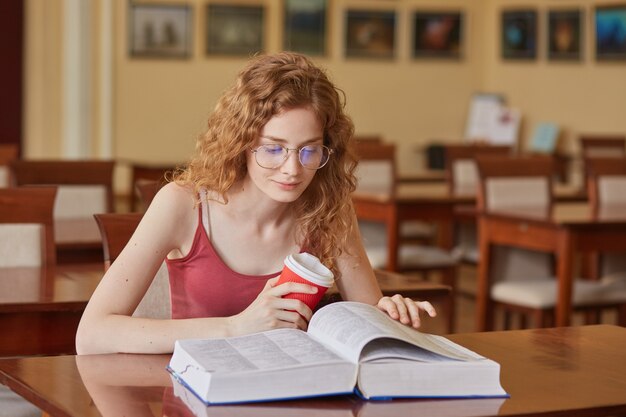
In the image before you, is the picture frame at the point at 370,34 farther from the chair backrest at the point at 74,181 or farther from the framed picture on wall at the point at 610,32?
the chair backrest at the point at 74,181

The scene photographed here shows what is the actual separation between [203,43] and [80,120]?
155cm

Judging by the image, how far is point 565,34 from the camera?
12.1 meters

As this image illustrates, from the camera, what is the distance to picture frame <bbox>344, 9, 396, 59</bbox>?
1263 centimetres

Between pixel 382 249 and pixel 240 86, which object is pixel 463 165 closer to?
pixel 382 249

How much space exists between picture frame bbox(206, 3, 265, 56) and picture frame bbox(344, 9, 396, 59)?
101 cm

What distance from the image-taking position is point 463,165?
8680mm

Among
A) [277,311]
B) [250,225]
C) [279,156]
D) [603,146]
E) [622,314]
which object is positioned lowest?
[622,314]

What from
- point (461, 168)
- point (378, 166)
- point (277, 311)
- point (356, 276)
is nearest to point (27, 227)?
point (356, 276)

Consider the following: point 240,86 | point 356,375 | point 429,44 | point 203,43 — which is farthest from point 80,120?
point 356,375

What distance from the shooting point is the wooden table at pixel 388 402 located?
2104mm

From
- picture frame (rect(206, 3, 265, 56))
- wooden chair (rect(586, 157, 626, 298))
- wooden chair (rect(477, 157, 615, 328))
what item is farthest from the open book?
picture frame (rect(206, 3, 265, 56))

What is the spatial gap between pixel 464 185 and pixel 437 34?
15.8ft

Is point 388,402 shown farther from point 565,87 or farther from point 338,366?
point 565,87

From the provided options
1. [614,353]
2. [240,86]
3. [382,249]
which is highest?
[240,86]
